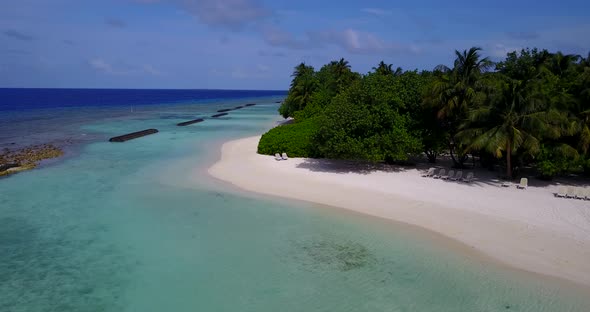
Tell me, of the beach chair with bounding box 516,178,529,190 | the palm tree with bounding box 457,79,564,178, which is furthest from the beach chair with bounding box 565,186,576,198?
the palm tree with bounding box 457,79,564,178

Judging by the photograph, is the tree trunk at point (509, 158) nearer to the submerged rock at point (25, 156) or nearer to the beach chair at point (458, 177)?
the beach chair at point (458, 177)

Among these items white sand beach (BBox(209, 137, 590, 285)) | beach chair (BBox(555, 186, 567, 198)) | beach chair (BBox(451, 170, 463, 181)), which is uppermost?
beach chair (BBox(451, 170, 463, 181))

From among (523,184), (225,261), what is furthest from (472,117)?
(225,261)

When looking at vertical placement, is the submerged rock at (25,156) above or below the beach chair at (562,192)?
below

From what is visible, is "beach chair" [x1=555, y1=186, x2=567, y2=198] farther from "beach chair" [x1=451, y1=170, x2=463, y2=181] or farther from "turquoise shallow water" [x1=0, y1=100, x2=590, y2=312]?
"turquoise shallow water" [x1=0, y1=100, x2=590, y2=312]

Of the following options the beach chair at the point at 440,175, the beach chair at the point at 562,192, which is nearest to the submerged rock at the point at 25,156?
the beach chair at the point at 440,175

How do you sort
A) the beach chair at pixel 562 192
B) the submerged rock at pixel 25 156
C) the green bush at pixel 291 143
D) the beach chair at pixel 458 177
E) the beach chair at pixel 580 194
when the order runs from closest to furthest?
1. the beach chair at pixel 580 194
2. the beach chair at pixel 562 192
3. the beach chair at pixel 458 177
4. the submerged rock at pixel 25 156
5. the green bush at pixel 291 143
